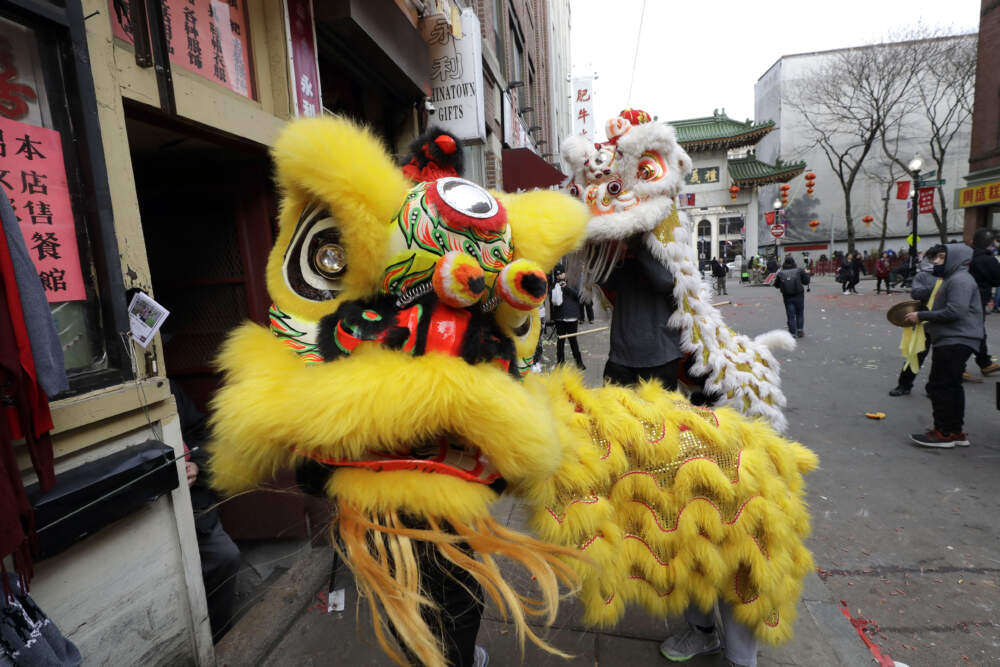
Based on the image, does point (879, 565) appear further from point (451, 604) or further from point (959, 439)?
point (451, 604)

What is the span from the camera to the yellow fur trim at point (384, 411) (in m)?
1.07

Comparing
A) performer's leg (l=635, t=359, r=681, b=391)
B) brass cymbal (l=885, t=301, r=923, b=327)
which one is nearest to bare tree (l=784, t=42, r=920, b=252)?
brass cymbal (l=885, t=301, r=923, b=327)

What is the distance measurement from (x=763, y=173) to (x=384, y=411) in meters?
35.8

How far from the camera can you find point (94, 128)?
1569mm

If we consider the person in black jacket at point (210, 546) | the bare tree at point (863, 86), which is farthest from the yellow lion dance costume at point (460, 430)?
the bare tree at point (863, 86)

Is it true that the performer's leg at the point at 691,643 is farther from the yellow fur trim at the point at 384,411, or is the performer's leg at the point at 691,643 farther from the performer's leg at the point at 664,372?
the yellow fur trim at the point at 384,411

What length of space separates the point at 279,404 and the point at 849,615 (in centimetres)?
277

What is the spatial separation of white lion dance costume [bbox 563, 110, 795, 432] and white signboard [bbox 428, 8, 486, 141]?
3.03 m

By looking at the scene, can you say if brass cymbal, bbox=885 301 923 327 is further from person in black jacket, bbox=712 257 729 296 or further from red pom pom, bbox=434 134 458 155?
person in black jacket, bbox=712 257 729 296

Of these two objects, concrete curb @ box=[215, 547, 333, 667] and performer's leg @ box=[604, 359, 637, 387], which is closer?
concrete curb @ box=[215, 547, 333, 667]

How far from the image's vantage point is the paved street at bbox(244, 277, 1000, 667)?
82.4 inches

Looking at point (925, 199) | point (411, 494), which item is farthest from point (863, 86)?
point (411, 494)

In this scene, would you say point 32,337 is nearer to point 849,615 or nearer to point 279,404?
point 279,404

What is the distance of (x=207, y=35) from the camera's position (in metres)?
2.34
